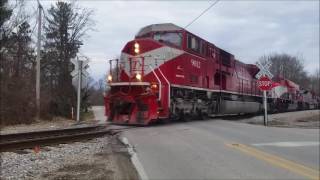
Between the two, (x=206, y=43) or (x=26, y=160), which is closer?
(x=26, y=160)

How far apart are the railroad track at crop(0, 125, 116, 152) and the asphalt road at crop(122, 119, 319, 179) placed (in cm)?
144

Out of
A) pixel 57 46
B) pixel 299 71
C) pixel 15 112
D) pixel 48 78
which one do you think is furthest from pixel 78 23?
pixel 299 71

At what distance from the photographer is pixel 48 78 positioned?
51.5 meters

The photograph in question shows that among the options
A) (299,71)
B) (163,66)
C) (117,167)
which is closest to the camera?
(117,167)

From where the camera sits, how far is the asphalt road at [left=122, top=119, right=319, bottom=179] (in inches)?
365

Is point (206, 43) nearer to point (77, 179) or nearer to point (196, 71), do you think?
point (196, 71)

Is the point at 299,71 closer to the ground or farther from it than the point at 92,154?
farther from it

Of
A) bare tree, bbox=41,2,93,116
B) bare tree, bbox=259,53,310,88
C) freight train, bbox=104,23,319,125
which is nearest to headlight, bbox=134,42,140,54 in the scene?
freight train, bbox=104,23,319,125

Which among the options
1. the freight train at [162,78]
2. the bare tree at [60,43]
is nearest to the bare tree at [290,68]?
the bare tree at [60,43]

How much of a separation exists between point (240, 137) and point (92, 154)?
209 inches

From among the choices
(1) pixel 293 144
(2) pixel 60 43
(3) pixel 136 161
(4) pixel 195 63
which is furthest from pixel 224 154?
(2) pixel 60 43

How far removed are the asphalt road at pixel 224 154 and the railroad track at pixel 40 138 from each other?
1439 mm

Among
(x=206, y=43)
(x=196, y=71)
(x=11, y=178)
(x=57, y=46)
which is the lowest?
(x=11, y=178)

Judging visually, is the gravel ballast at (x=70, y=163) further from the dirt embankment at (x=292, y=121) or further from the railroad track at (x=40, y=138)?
the dirt embankment at (x=292, y=121)
